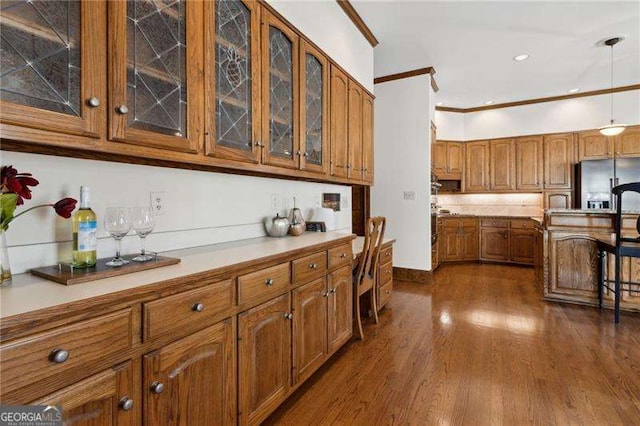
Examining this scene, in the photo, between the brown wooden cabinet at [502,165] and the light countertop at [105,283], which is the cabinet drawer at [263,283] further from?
the brown wooden cabinet at [502,165]

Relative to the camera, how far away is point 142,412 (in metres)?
0.99

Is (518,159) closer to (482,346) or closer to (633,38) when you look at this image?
(633,38)

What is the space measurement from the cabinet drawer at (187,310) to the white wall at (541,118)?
6.20m

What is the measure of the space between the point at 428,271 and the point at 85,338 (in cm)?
429

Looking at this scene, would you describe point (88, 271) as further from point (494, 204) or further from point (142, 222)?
point (494, 204)

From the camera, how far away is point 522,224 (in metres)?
5.65

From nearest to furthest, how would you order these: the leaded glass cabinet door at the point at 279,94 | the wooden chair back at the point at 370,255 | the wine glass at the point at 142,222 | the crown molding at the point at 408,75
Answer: the wine glass at the point at 142,222 → the leaded glass cabinet door at the point at 279,94 → the wooden chair back at the point at 370,255 → the crown molding at the point at 408,75

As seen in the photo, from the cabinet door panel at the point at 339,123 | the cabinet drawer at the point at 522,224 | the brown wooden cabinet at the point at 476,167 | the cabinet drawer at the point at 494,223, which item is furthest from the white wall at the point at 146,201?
the brown wooden cabinet at the point at 476,167

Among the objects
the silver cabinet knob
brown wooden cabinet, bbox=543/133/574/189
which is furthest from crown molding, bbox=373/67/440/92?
the silver cabinet knob

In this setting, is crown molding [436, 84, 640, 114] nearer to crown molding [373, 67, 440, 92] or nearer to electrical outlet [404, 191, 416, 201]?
crown molding [373, 67, 440, 92]

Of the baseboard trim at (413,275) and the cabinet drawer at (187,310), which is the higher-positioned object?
the cabinet drawer at (187,310)

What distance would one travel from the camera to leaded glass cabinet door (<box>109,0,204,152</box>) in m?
1.17

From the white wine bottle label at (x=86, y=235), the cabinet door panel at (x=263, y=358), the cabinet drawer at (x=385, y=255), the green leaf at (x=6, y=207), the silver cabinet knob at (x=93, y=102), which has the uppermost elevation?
the silver cabinet knob at (x=93, y=102)

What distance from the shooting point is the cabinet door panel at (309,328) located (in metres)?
1.78
